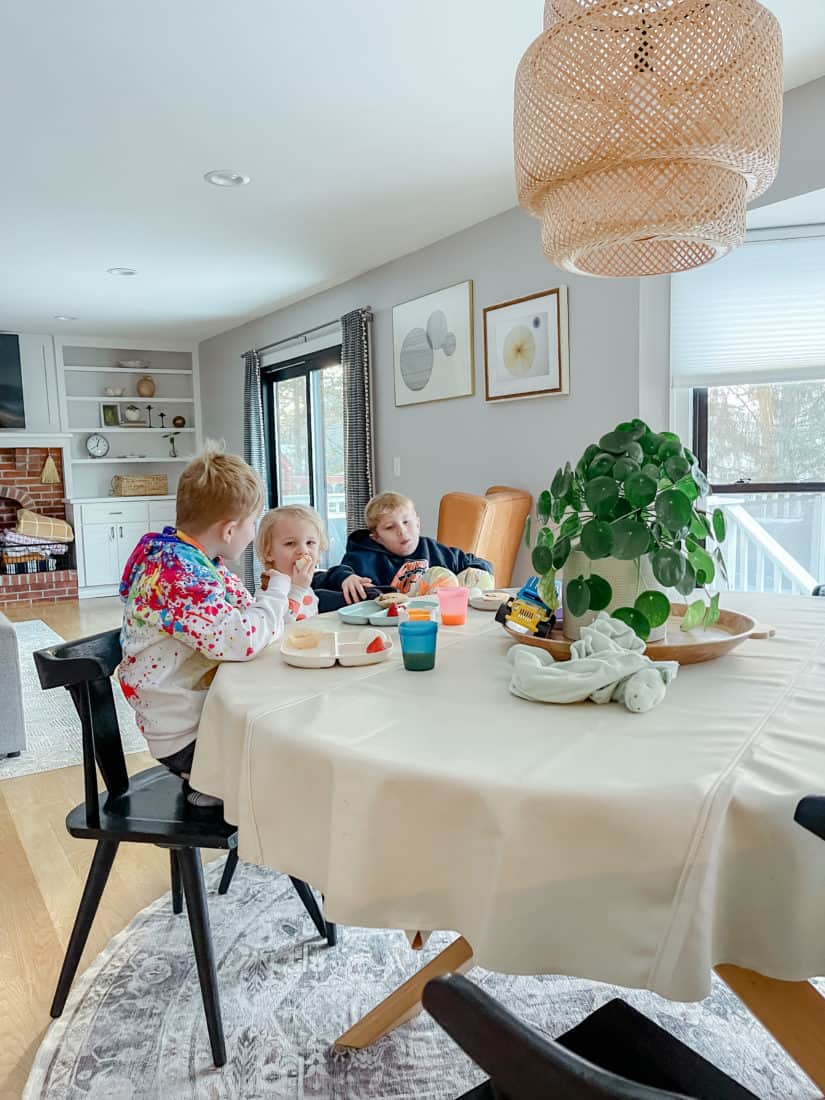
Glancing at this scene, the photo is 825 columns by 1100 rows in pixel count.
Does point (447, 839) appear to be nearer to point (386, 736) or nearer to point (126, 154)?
point (386, 736)

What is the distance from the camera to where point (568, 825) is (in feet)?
2.42

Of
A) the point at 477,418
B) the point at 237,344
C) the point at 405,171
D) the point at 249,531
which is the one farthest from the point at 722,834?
the point at 237,344

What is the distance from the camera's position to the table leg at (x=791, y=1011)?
0.81 metres

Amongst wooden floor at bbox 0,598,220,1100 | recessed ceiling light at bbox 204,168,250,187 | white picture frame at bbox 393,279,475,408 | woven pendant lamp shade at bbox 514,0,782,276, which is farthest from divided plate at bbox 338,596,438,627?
white picture frame at bbox 393,279,475,408

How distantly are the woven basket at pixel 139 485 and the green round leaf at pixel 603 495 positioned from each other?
24.1ft

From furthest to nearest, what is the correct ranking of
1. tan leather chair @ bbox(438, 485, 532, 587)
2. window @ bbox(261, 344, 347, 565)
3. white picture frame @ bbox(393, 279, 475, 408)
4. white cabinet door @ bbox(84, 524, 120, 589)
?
white cabinet door @ bbox(84, 524, 120, 589), window @ bbox(261, 344, 347, 565), white picture frame @ bbox(393, 279, 475, 408), tan leather chair @ bbox(438, 485, 532, 587)

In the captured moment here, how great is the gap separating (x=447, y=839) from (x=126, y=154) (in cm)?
338

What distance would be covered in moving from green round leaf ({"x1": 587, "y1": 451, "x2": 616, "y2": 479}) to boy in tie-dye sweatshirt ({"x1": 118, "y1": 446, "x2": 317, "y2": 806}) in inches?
25.0

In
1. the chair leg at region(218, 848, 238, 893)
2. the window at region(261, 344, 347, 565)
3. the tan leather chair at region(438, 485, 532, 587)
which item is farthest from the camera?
the window at region(261, 344, 347, 565)

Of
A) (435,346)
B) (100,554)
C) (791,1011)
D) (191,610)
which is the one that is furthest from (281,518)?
(100,554)

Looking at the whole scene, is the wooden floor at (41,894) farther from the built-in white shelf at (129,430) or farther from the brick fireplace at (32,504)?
the built-in white shelf at (129,430)

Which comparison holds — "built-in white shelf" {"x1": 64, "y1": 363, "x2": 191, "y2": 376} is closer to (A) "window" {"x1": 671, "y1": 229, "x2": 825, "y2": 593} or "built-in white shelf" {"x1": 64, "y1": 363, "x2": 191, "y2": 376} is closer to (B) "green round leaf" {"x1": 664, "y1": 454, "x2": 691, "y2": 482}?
(A) "window" {"x1": 671, "y1": 229, "x2": 825, "y2": 593}

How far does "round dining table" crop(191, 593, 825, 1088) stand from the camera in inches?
28.1

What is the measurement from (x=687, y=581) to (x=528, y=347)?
3004 millimetres
